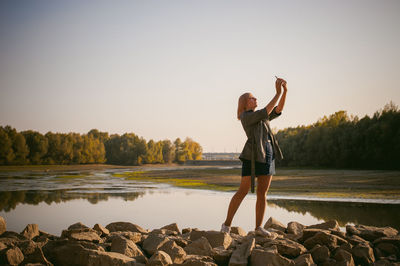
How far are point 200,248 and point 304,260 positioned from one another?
129 centimetres

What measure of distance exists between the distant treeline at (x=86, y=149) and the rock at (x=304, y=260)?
7209 cm

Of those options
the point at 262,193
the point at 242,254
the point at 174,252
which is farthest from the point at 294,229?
the point at 174,252

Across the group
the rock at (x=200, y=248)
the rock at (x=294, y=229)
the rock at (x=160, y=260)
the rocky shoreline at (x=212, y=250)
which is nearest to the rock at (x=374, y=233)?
the rocky shoreline at (x=212, y=250)

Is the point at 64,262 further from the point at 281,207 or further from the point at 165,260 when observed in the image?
the point at 281,207

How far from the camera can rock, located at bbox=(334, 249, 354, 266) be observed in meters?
Answer: 4.17

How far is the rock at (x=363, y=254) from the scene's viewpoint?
176 inches

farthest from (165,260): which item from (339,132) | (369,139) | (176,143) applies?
(176,143)

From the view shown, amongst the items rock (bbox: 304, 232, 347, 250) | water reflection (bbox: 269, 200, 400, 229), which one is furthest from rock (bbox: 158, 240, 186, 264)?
water reflection (bbox: 269, 200, 400, 229)

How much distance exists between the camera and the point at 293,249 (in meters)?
4.44

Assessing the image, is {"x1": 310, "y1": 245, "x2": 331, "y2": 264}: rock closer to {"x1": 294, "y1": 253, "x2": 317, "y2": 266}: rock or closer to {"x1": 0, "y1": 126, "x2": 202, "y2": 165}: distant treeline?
{"x1": 294, "y1": 253, "x2": 317, "y2": 266}: rock

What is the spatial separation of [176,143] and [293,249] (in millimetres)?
137723

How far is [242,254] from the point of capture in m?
4.33

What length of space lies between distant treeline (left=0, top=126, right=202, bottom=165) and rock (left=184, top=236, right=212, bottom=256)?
7104cm

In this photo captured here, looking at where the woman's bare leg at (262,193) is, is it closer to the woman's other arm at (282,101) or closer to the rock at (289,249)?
the rock at (289,249)
